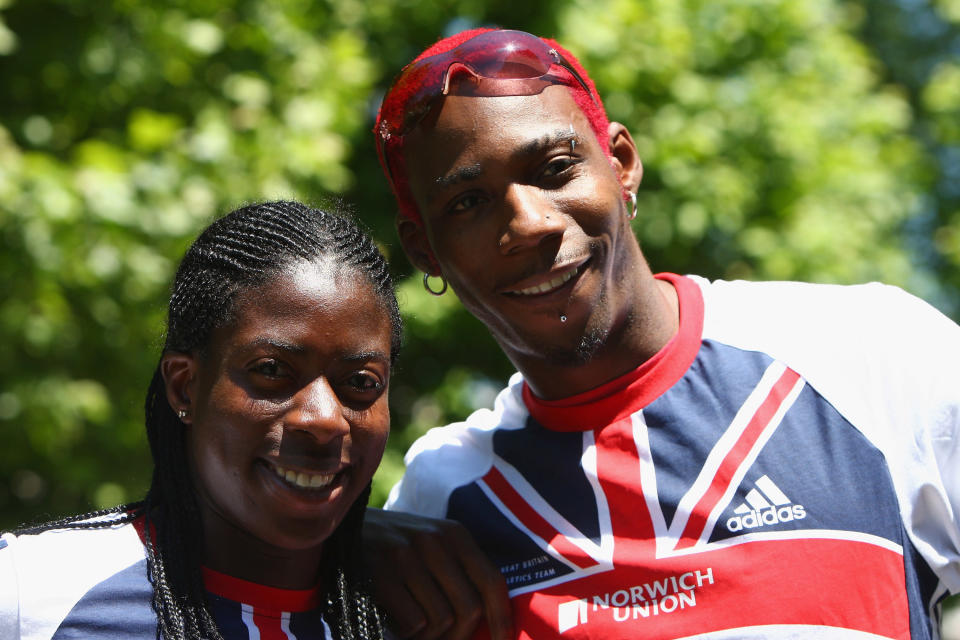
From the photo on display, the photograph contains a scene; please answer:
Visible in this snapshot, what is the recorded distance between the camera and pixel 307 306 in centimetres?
226

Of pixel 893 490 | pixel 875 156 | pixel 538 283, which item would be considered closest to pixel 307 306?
pixel 538 283

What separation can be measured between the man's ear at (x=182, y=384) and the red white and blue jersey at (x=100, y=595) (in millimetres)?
288

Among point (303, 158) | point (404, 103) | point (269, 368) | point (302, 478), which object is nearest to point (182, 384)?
point (269, 368)

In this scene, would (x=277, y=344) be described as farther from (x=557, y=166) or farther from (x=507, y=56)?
(x=507, y=56)

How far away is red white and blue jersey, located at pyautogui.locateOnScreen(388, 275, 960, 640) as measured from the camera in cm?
242

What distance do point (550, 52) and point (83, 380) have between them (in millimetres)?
2805

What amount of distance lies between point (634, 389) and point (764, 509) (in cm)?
45

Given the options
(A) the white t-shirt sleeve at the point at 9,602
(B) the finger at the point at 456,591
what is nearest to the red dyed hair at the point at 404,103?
(B) the finger at the point at 456,591

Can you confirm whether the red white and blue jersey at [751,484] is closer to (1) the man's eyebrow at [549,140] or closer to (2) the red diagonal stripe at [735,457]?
(2) the red diagonal stripe at [735,457]

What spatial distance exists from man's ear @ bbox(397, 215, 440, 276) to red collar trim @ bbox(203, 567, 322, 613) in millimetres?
984

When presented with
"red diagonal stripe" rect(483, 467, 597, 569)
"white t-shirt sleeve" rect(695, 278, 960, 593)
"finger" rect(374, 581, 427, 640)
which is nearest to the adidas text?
"white t-shirt sleeve" rect(695, 278, 960, 593)

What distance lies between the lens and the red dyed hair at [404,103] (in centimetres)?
286

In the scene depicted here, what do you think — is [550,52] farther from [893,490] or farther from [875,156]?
[875,156]

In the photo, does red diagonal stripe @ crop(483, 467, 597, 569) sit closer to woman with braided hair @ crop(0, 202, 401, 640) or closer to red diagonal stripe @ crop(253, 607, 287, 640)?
woman with braided hair @ crop(0, 202, 401, 640)
